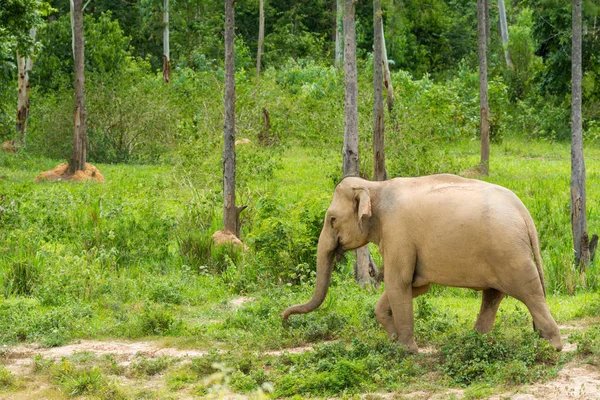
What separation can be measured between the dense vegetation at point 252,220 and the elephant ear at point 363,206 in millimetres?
1044

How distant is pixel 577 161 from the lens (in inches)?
506

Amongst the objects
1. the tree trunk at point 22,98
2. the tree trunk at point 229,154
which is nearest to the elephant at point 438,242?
the tree trunk at point 229,154

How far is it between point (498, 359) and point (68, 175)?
15.1 meters

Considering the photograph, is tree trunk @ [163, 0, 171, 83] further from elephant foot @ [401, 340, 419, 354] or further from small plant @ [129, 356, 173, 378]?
elephant foot @ [401, 340, 419, 354]

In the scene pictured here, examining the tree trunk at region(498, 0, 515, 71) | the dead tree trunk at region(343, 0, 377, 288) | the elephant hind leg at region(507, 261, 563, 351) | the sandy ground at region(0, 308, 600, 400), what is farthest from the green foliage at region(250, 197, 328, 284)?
the tree trunk at region(498, 0, 515, 71)

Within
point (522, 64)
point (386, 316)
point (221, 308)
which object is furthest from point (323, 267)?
point (522, 64)

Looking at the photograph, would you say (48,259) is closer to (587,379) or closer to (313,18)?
(587,379)

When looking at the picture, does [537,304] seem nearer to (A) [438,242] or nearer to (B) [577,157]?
(A) [438,242]

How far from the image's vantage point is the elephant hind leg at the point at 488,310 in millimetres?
8141

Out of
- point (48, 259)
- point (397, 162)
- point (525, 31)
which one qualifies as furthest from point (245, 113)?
point (525, 31)

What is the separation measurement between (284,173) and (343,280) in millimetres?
9213

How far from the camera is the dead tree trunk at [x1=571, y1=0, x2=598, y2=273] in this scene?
12.5 metres

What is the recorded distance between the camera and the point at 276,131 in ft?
80.5

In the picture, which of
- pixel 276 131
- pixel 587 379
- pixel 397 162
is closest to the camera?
pixel 587 379
